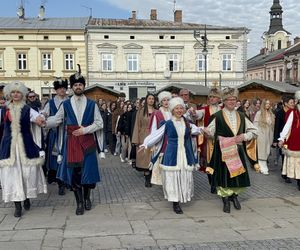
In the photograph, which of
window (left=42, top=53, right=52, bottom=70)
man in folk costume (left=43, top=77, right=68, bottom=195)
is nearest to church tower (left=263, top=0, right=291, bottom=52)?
window (left=42, top=53, right=52, bottom=70)

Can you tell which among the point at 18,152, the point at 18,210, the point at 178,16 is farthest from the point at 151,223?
the point at 178,16

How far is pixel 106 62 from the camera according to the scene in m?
40.4

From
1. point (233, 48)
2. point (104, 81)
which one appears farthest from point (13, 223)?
point (233, 48)

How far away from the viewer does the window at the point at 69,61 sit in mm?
40388

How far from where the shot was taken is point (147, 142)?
622cm

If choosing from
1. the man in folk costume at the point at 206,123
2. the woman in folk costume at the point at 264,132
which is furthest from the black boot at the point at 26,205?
the woman in folk costume at the point at 264,132

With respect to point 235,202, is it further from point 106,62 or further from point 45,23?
point 45,23

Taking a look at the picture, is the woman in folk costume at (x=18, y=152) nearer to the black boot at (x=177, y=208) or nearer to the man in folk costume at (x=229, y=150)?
the black boot at (x=177, y=208)

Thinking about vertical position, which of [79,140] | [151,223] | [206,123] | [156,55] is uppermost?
[156,55]

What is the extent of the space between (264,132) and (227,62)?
3289cm

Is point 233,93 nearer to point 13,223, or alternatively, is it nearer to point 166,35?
point 13,223

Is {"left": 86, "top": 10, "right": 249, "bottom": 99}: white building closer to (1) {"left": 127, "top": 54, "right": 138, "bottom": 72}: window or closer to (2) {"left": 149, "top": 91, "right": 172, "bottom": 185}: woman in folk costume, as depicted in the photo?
(1) {"left": 127, "top": 54, "right": 138, "bottom": 72}: window

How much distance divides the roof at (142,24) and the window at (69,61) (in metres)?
3.53

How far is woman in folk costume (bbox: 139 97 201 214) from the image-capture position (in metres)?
6.04
